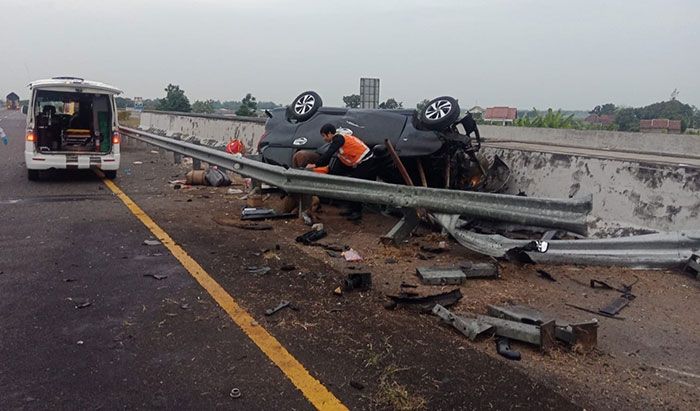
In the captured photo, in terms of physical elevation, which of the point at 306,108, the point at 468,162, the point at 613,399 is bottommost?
the point at 613,399

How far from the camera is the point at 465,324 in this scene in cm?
402

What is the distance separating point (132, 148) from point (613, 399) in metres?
20.4

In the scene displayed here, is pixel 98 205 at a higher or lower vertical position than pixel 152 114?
lower

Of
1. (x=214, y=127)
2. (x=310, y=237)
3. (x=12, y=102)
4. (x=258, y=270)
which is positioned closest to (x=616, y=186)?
(x=310, y=237)

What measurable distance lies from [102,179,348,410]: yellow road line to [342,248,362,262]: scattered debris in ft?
4.86

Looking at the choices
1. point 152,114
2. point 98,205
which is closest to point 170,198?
point 98,205

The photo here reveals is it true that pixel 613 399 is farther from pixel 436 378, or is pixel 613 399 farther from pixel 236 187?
pixel 236 187

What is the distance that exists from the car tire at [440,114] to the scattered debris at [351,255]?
8.05ft

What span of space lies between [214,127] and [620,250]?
1396 cm

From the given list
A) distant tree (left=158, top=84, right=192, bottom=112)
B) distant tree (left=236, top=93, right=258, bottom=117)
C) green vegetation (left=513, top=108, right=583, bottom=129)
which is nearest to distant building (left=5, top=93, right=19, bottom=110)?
distant tree (left=158, top=84, right=192, bottom=112)

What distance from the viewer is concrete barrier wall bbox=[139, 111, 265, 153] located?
14.7m

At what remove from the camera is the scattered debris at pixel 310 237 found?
662cm

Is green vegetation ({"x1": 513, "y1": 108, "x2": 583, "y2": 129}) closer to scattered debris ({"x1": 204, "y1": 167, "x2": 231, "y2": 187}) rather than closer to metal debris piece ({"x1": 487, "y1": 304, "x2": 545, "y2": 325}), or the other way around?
scattered debris ({"x1": 204, "y1": 167, "x2": 231, "y2": 187})

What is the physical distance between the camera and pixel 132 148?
68.3 ft
